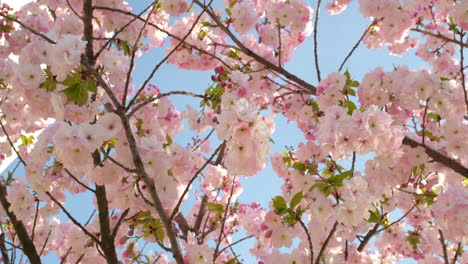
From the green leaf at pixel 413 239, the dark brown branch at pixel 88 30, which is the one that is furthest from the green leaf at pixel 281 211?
the green leaf at pixel 413 239

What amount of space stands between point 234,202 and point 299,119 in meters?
1.38

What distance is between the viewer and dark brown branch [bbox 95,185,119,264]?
7.82 ft

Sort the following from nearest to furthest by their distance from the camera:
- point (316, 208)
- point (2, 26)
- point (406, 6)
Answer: point (316, 208) < point (2, 26) < point (406, 6)

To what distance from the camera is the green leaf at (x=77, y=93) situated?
1.72 meters

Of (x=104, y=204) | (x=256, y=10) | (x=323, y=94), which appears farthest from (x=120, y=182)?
(x=256, y=10)

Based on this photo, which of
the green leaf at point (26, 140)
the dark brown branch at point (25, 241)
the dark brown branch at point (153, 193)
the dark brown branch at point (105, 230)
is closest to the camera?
the dark brown branch at point (153, 193)

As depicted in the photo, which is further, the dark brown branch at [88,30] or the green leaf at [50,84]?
the dark brown branch at [88,30]

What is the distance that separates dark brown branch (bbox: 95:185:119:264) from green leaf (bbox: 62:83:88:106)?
3.29ft

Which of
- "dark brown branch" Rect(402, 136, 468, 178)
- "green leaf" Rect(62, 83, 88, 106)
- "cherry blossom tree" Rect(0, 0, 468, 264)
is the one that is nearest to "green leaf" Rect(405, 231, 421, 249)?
"cherry blossom tree" Rect(0, 0, 468, 264)

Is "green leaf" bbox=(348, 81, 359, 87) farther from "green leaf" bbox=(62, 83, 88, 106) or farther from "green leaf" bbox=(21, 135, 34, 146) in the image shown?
"green leaf" bbox=(21, 135, 34, 146)

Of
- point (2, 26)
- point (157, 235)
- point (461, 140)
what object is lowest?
point (157, 235)

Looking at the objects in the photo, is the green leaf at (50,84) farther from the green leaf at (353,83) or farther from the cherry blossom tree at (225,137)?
the green leaf at (353,83)

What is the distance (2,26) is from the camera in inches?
136

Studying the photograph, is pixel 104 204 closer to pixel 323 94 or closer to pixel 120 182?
pixel 120 182
